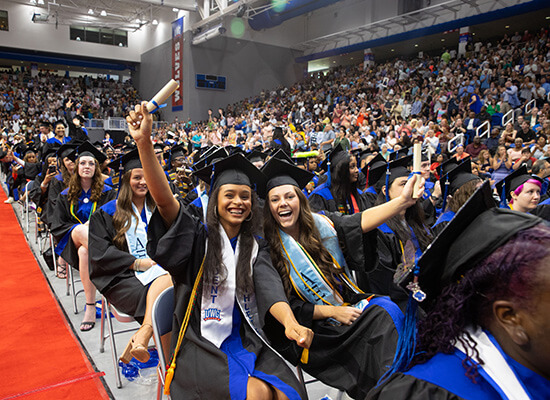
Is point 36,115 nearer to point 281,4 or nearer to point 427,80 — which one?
point 281,4

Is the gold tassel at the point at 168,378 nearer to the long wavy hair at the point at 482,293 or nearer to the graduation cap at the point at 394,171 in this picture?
the long wavy hair at the point at 482,293

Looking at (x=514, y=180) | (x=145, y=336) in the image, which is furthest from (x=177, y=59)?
(x=145, y=336)

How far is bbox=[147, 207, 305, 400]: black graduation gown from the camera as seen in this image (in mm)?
1745

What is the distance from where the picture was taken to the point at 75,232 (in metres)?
3.62

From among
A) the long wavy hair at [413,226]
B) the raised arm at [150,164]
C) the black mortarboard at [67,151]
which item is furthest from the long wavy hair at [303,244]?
the black mortarboard at [67,151]

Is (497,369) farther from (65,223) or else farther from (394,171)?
(65,223)

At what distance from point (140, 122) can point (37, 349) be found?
2614mm

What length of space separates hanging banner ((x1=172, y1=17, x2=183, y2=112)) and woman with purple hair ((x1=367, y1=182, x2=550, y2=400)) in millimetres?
23953

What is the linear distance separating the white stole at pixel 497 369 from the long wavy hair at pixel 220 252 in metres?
1.18

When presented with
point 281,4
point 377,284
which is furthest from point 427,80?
point 377,284

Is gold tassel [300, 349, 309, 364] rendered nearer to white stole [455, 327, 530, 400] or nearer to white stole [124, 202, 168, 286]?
white stole [455, 327, 530, 400]

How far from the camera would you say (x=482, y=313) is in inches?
38.6

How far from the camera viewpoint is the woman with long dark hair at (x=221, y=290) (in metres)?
1.71

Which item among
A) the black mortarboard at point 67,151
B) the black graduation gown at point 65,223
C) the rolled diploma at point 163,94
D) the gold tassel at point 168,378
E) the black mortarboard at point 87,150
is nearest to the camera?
the rolled diploma at point 163,94
